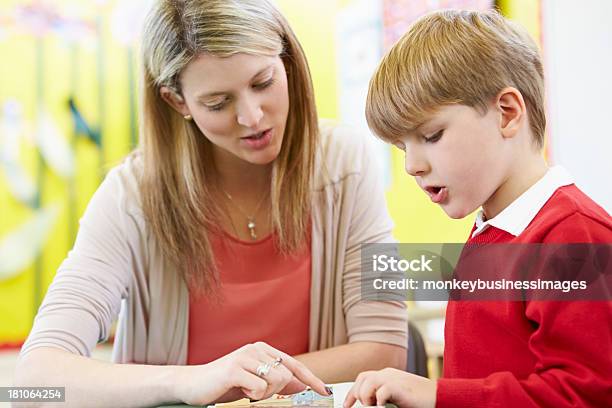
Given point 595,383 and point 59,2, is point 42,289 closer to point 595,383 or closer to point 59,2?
point 59,2

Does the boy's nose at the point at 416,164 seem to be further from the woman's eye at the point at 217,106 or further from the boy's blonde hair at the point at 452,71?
the woman's eye at the point at 217,106

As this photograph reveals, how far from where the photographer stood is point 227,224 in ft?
4.57

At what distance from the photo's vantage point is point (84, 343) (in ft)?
3.99

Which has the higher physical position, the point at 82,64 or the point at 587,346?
the point at 82,64

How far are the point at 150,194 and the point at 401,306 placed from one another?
1.61 feet

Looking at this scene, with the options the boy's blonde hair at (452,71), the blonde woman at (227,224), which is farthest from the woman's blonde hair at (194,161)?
the boy's blonde hair at (452,71)

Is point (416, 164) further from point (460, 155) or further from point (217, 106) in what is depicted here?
point (217, 106)

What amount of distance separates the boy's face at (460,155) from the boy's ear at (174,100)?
0.50 meters

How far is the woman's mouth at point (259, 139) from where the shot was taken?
49.5 inches

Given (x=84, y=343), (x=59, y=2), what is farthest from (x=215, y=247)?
(x=59, y=2)

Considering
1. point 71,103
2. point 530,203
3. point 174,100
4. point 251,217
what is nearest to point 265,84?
point 174,100

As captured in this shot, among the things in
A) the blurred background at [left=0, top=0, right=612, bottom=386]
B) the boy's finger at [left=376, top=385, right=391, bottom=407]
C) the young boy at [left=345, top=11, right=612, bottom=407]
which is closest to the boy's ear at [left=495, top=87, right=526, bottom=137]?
the young boy at [left=345, top=11, right=612, bottom=407]

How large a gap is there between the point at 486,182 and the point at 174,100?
621 mm

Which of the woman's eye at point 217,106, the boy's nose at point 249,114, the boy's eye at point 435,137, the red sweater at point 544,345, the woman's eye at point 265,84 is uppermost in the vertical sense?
the woman's eye at point 265,84
